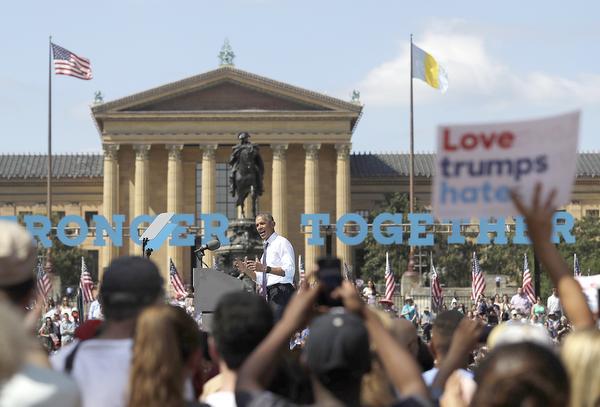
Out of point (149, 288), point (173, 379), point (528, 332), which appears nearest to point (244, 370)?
point (173, 379)

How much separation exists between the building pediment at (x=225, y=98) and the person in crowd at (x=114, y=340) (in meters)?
75.5

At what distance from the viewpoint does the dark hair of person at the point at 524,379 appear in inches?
165

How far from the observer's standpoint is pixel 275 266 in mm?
15359

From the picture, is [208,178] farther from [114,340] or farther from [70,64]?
[114,340]

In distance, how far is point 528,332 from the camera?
5691 millimetres

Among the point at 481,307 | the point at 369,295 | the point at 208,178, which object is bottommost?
the point at 481,307

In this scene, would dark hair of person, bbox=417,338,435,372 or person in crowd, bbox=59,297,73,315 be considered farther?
person in crowd, bbox=59,297,73,315

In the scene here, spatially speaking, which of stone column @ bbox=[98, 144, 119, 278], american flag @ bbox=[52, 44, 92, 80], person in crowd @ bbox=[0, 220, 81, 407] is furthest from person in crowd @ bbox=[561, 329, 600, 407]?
stone column @ bbox=[98, 144, 119, 278]

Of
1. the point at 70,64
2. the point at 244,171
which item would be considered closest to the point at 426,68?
the point at 70,64

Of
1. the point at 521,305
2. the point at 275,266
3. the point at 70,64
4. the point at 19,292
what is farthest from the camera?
the point at 70,64

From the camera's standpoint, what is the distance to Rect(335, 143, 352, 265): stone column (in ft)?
271

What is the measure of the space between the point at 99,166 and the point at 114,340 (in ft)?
298

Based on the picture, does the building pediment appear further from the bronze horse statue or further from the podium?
the podium

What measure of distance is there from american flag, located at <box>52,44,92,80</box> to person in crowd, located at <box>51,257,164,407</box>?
56206 millimetres
